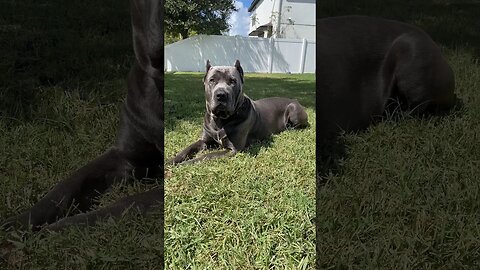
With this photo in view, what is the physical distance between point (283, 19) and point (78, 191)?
1.09 metres

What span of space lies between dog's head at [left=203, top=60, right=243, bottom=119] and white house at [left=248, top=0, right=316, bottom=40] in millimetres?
186

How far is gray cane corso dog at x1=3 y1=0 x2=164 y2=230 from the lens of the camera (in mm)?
2174

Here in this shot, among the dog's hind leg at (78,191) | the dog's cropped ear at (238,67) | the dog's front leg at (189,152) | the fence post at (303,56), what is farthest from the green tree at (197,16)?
the dog's hind leg at (78,191)

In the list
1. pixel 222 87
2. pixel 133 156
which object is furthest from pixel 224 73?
pixel 133 156

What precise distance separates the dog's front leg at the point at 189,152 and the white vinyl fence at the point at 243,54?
0.26m

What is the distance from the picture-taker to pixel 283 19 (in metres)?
1.98

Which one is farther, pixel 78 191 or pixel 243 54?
pixel 78 191

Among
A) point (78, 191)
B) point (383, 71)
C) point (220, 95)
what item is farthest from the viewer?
point (383, 71)

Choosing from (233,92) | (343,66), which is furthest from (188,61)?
(343,66)

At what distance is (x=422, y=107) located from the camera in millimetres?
2648

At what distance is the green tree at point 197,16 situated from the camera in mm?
1946

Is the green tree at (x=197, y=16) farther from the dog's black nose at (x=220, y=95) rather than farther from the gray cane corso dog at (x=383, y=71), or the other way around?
the gray cane corso dog at (x=383, y=71)

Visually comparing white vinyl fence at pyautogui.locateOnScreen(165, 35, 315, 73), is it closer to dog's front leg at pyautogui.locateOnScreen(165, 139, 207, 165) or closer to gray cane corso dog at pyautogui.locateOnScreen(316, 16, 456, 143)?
dog's front leg at pyautogui.locateOnScreen(165, 139, 207, 165)

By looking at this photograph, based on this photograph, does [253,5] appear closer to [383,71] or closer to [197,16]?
[197,16]
